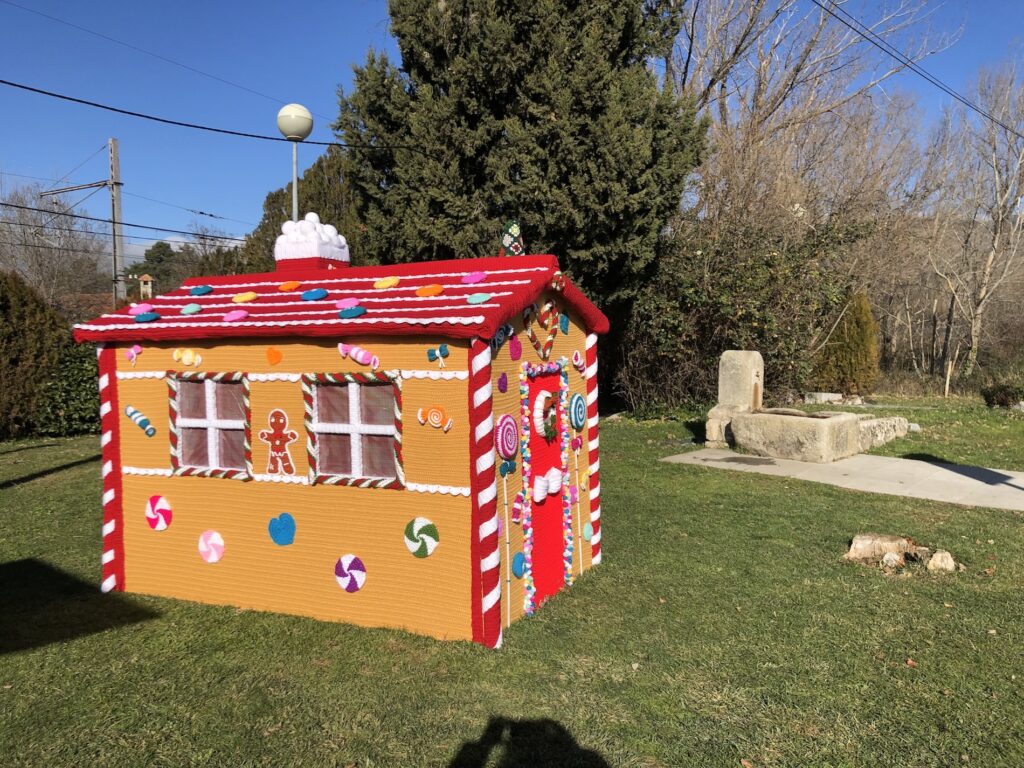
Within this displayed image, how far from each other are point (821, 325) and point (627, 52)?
825 cm

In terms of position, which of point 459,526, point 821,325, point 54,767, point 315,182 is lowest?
point 54,767

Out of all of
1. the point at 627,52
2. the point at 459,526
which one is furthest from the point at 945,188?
the point at 459,526

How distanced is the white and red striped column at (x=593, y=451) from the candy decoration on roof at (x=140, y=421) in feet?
12.1

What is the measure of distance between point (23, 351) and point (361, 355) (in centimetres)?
1253

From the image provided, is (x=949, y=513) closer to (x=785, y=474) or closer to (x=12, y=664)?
(x=785, y=474)

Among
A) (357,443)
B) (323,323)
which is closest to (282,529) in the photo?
(357,443)

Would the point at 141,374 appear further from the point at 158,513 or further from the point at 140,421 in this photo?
the point at 158,513

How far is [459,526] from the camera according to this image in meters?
4.84

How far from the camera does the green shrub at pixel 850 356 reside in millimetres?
19938

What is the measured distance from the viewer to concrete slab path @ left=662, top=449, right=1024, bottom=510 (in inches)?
354

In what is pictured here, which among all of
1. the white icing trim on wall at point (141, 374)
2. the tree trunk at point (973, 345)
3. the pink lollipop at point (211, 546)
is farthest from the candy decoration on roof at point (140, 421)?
the tree trunk at point (973, 345)

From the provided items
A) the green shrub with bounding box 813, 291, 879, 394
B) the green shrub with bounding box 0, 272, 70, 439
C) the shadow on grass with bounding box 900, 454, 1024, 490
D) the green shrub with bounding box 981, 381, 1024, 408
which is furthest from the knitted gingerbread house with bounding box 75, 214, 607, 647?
the green shrub with bounding box 813, 291, 879, 394

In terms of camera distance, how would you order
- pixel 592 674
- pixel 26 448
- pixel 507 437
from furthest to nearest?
pixel 26 448 → pixel 507 437 → pixel 592 674

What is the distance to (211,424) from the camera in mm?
5727
